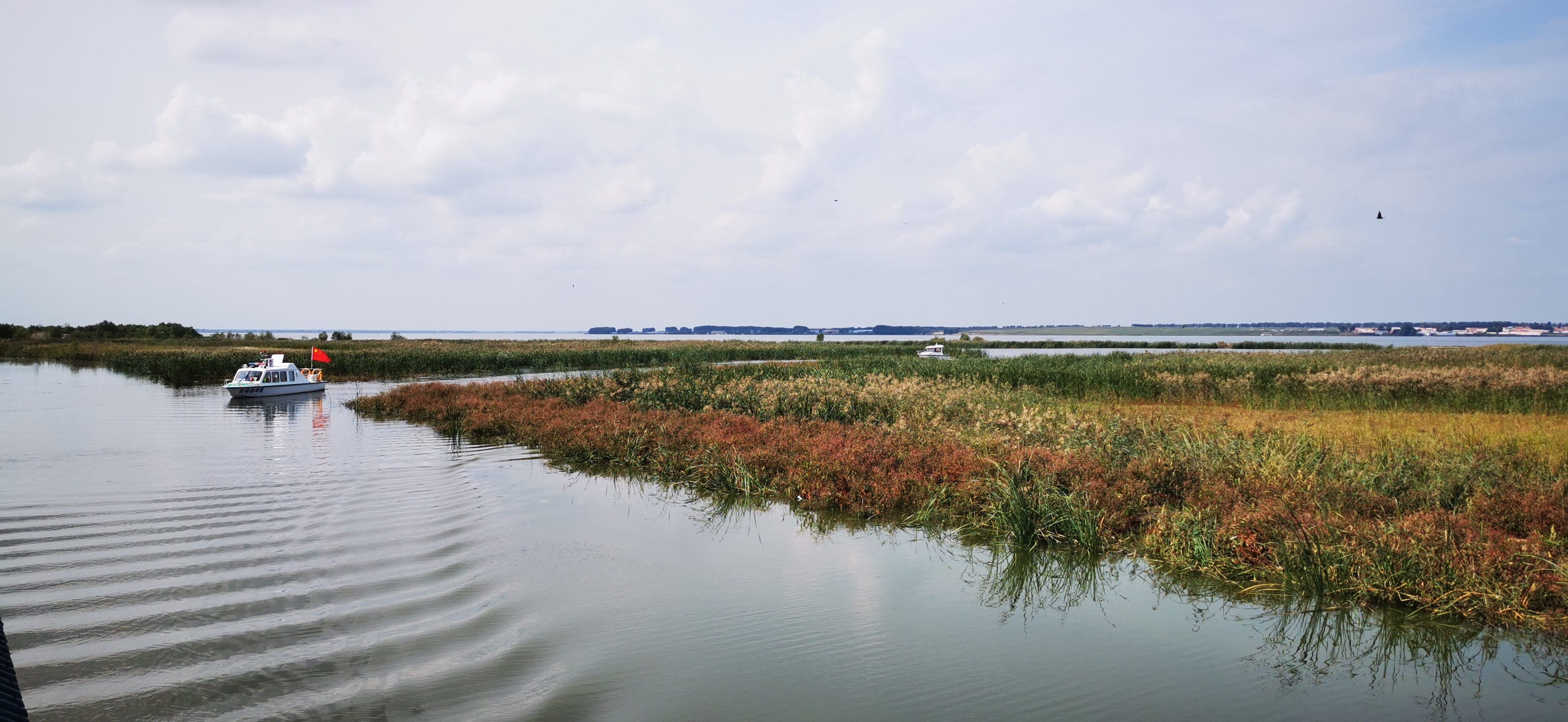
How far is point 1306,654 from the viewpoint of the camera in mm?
7992

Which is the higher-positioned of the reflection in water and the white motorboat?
the white motorboat

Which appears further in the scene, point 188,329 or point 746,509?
point 188,329

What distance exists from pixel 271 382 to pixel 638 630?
37343mm

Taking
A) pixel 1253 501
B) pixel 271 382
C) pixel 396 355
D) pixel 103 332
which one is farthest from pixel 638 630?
pixel 103 332

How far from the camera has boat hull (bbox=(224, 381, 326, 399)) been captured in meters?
37.2

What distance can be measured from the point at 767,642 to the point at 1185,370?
1191 inches

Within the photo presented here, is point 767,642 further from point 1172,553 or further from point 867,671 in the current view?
point 1172,553

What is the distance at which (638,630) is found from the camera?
333 inches

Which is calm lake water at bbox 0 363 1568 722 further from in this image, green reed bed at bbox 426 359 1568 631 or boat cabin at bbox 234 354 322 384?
boat cabin at bbox 234 354 322 384

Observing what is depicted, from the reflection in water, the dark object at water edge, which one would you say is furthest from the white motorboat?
the dark object at water edge

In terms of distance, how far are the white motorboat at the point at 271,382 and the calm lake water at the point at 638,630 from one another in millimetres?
25105

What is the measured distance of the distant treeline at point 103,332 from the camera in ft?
356

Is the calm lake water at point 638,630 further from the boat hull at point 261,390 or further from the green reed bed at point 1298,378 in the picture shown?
the boat hull at point 261,390

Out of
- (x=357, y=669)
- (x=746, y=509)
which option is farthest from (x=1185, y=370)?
(x=357, y=669)
